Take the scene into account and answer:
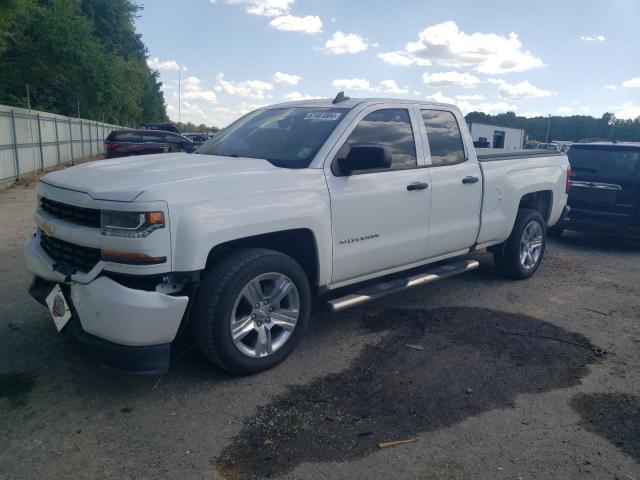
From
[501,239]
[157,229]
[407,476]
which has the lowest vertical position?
[407,476]

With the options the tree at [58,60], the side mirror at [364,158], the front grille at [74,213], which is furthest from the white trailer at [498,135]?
the front grille at [74,213]

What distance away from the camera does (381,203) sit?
450 cm

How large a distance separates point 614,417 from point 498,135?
40.2 meters

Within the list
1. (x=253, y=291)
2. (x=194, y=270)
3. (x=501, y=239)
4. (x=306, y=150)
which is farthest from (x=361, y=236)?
(x=501, y=239)

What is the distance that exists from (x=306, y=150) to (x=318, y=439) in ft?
7.17

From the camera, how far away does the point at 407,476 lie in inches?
111

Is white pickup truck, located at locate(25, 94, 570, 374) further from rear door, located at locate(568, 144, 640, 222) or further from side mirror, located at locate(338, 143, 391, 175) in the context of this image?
rear door, located at locate(568, 144, 640, 222)

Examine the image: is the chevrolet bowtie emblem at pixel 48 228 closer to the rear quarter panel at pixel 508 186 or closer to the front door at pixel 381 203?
the front door at pixel 381 203

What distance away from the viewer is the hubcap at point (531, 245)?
21.3 ft

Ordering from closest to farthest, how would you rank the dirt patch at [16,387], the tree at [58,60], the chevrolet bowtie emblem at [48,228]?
the dirt patch at [16,387], the chevrolet bowtie emblem at [48,228], the tree at [58,60]

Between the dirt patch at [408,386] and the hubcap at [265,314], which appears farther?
the hubcap at [265,314]

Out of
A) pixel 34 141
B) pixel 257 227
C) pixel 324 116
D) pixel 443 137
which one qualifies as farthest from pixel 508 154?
pixel 34 141

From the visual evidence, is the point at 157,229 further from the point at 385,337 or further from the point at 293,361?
the point at 385,337

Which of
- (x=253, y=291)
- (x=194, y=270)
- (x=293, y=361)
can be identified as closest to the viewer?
(x=194, y=270)
